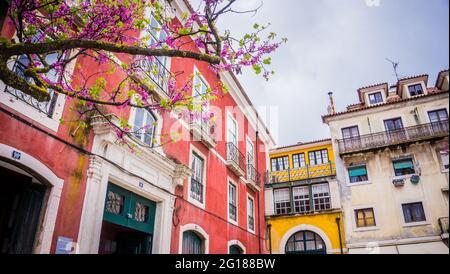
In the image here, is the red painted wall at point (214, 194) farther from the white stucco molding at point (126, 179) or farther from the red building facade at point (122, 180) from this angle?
the white stucco molding at point (126, 179)

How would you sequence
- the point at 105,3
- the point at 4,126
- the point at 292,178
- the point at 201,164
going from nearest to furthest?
the point at 4,126
the point at 105,3
the point at 201,164
the point at 292,178

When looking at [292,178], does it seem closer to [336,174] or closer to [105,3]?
[336,174]

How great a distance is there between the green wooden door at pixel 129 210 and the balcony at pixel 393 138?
228 inches

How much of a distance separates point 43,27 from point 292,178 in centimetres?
1695

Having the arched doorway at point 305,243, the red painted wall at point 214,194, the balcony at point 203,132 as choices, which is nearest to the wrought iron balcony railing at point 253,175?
the red painted wall at point 214,194

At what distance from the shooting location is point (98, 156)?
6.88m

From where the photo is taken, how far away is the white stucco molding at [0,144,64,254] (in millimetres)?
5216

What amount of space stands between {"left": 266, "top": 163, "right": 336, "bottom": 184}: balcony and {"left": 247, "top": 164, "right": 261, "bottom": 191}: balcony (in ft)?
9.49

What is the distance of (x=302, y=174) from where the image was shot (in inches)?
788

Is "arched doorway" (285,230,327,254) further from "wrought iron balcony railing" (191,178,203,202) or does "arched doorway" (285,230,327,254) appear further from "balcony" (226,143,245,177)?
"wrought iron balcony railing" (191,178,203,202)

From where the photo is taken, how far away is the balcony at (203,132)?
11.1 m

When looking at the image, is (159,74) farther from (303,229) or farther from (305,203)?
Answer: (305,203)

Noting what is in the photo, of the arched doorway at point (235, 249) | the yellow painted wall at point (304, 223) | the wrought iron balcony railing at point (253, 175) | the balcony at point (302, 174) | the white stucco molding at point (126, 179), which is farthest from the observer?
the balcony at point (302, 174)
